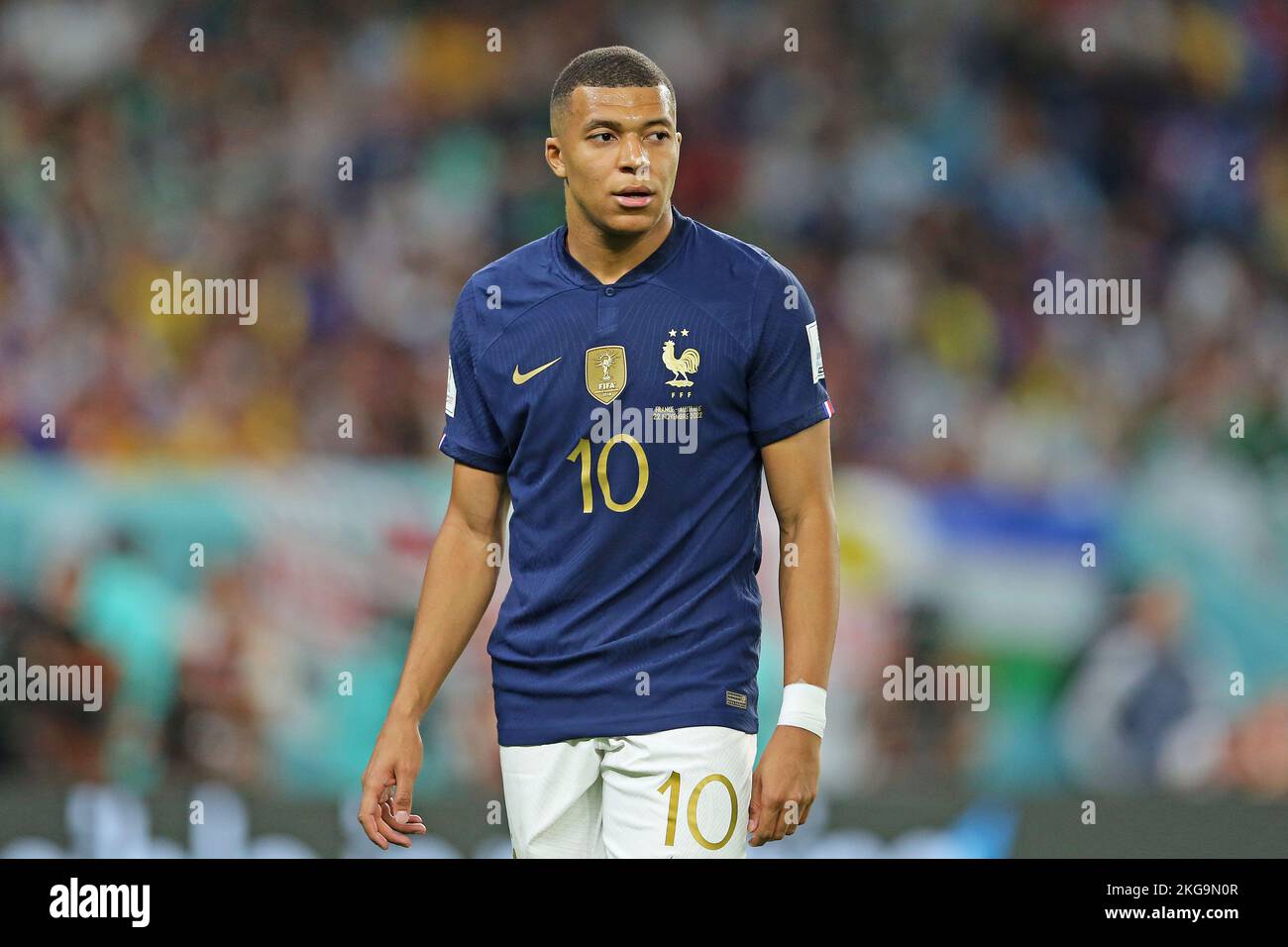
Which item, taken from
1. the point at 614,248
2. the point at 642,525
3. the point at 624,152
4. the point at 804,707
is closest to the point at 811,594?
the point at 804,707

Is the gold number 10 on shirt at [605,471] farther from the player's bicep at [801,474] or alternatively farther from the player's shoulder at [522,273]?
the player's shoulder at [522,273]

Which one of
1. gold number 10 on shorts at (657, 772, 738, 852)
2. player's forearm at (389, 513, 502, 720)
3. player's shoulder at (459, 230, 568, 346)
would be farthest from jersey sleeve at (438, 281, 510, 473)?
gold number 10 on shorts at (657, 772, 738, 852)

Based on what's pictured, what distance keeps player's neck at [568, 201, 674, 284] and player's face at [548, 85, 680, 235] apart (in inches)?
2.0

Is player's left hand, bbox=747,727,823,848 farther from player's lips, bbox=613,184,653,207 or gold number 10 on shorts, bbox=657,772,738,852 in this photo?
player's lips, bbox=613,184,653,207

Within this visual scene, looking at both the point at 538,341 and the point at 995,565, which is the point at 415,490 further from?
the point at 538,341

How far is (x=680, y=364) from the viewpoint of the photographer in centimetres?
286

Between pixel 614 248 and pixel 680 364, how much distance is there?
274 millimetres

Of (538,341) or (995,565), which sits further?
(995,565)

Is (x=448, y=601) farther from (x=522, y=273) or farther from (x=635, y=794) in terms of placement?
(x=522, y=273)

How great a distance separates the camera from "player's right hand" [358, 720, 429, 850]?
2.88m

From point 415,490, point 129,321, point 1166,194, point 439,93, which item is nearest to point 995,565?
point 1166,194

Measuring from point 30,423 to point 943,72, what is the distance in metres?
3.85

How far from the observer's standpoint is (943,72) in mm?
6727

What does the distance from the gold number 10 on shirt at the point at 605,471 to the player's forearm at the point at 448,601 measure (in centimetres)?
30
